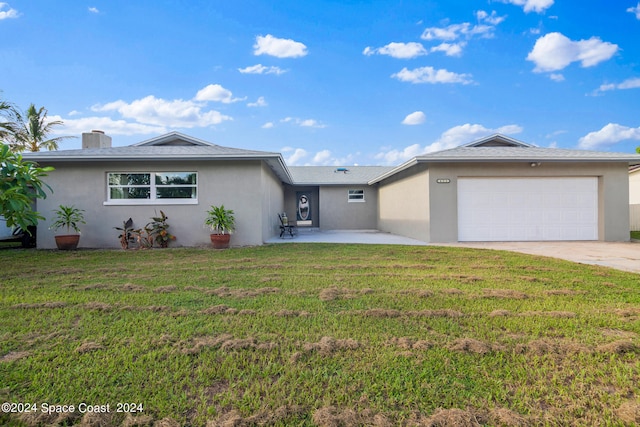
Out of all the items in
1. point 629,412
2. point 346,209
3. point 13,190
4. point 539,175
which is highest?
point 539,175

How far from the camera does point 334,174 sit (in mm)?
19312

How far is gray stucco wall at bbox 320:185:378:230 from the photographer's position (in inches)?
711

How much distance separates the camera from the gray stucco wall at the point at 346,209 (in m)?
18.0

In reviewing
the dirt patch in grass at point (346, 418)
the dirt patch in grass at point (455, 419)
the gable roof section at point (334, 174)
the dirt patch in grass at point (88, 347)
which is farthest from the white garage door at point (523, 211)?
the dirt patch in grass at point (88, 347)

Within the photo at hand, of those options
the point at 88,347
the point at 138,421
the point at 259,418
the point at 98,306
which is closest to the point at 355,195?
the point at 98,306

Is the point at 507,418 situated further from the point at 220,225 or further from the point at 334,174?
the point at 334,174

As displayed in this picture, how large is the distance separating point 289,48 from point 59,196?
10769 mm

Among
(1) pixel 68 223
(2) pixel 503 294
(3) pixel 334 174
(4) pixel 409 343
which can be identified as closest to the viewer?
(4) pixel 409 343

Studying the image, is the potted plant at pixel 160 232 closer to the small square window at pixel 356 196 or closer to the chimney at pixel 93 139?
the chimney at pixel 93 139

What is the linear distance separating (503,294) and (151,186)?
1009 cm

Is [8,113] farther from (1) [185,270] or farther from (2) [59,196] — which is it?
(1) [185,270]

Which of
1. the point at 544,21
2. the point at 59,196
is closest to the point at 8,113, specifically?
the point at 59,196

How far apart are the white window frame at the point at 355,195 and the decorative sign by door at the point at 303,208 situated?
3.03 m

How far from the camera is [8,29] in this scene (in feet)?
36.9
